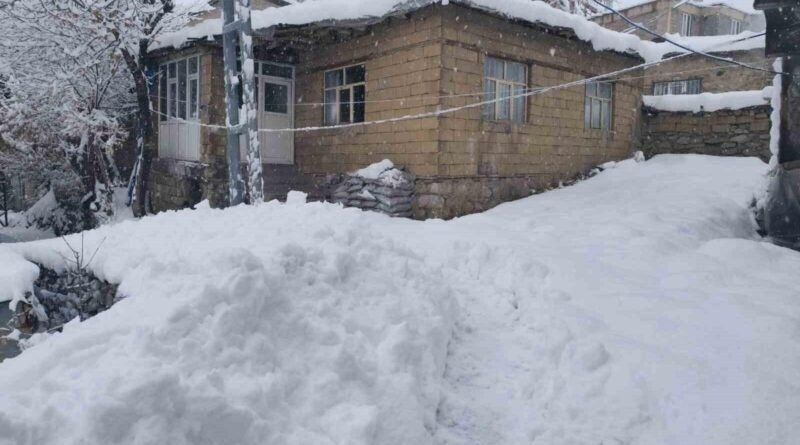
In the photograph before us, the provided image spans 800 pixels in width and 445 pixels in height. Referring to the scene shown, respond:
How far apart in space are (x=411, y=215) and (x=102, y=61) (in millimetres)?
8037

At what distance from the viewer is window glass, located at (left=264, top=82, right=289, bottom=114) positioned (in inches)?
511

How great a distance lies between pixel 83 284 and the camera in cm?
578

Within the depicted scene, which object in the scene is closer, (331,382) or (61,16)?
(331,382)

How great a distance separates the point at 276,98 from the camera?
43.0 feet

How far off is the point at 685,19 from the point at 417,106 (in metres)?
20.5

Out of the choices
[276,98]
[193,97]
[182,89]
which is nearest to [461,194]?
[276,98]

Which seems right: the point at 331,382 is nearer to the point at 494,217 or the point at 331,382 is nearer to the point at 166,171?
the point at 494,217

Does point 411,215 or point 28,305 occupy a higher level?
point 411,215

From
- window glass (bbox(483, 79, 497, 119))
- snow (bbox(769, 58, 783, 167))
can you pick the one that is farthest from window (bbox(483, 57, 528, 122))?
snow (bbox(769, 58, 783, 167))

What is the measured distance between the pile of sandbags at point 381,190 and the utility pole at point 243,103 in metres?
2.67

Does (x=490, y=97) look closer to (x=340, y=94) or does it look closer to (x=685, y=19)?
(x=340, y=94)

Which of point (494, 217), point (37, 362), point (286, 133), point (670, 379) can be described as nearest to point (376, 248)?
point (670, 379)

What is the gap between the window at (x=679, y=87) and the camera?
19.4 meters

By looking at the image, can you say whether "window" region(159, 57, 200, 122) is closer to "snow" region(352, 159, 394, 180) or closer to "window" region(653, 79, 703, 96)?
"snow" region(352, 159, 394, 180)
